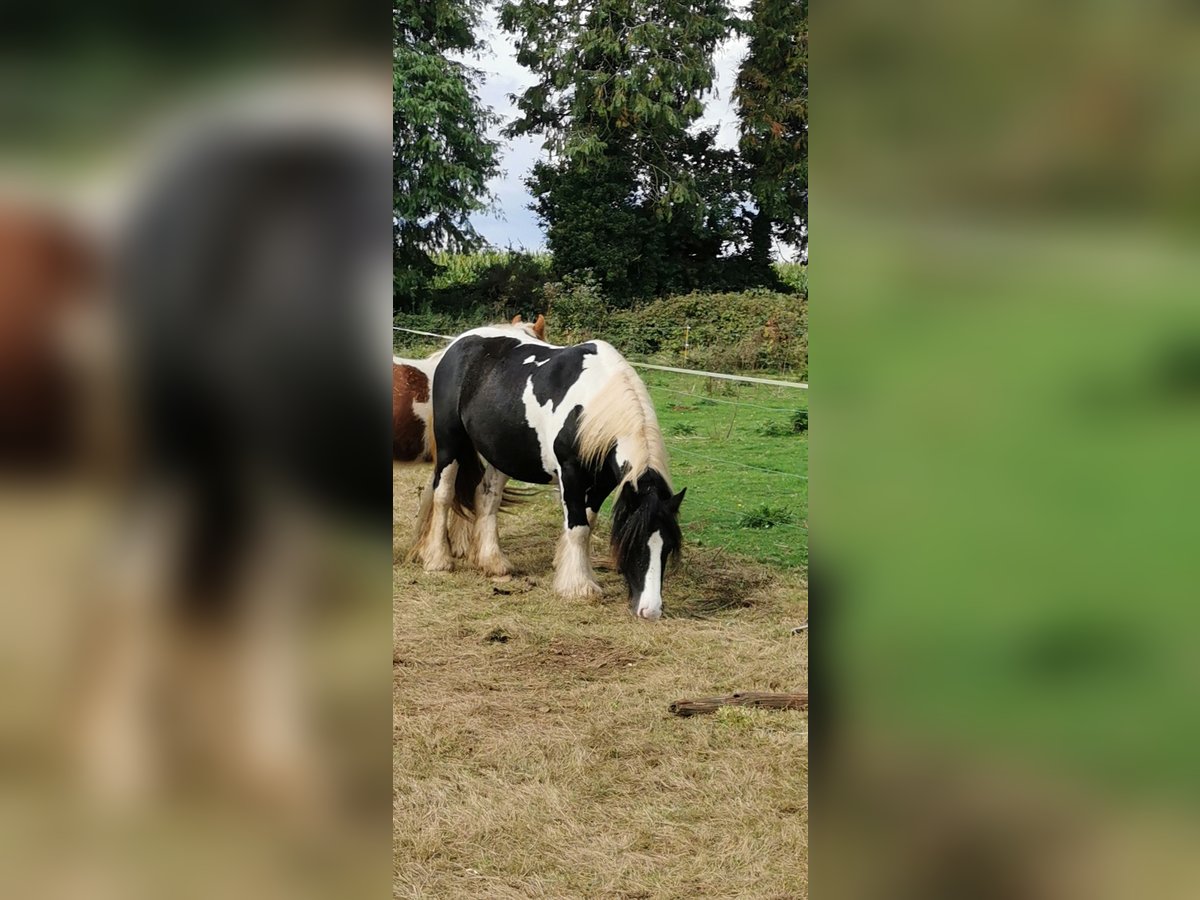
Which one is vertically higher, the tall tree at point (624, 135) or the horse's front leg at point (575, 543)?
the tall tree at point (624, 135)

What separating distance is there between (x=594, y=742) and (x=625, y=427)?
2094 millimetres

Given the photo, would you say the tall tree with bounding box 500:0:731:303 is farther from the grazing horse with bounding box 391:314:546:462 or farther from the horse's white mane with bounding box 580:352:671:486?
the horse's white mane with bounding box 580:352:671:486

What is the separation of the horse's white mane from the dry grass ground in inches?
34.5

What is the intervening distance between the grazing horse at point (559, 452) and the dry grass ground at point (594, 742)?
0.26 meters

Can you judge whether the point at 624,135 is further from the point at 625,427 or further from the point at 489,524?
the point at 625,427

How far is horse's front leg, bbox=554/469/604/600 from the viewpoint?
19.8ft

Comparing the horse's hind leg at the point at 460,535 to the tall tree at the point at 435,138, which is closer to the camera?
the horse's hind leg at the point at 460,535

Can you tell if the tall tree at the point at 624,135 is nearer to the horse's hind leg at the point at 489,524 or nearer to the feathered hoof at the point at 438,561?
the horse's hind leg at the point at 489,524

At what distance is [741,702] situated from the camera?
4480 mm

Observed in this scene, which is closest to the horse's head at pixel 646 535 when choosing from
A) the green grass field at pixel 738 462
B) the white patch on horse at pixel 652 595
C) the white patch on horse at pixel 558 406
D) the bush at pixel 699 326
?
the white patch on horse at pixel 652 595

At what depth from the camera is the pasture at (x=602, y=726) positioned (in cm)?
307

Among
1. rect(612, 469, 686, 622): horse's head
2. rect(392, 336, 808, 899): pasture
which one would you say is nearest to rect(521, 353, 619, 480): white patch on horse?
rect(612, 469, 686, 622): horse's head
